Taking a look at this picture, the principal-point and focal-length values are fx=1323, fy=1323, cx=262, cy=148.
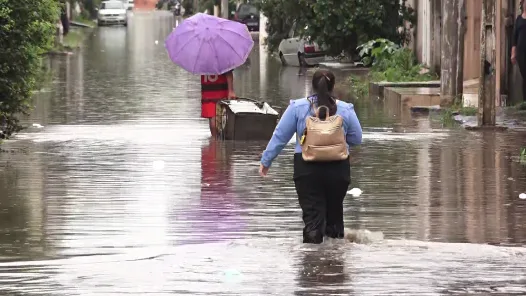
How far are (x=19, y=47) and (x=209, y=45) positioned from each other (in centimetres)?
363

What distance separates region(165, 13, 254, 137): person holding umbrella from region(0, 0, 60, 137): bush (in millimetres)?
2597

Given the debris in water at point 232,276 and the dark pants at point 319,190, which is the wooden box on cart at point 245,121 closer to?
the dark pants at point 319,190

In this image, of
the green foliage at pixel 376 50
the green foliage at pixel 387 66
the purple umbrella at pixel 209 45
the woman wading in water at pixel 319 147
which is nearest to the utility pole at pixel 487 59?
the purple umbrella at pixel 209 45

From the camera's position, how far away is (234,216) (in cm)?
1111

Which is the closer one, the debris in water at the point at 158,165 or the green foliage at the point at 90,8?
the debris in water at the point at 158,165

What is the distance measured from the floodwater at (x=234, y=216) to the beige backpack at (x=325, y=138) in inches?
27.3

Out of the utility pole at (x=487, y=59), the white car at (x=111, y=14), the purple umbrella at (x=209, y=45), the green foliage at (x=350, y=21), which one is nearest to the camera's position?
the utility pole at (x=487, y=59)

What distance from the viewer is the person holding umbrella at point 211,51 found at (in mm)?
17484

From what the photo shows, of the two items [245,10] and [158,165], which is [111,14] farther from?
[158,165]

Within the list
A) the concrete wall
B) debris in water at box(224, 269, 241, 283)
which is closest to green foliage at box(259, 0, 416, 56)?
the concrete wall

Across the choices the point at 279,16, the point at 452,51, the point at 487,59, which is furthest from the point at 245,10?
the point at 487,59

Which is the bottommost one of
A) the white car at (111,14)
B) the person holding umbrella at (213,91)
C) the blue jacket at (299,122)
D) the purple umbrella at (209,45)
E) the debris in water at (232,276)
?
the debris in water at (232,276)

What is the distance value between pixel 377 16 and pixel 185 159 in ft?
62.6

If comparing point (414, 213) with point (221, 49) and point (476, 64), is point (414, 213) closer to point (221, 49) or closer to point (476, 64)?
point (221, 49)
